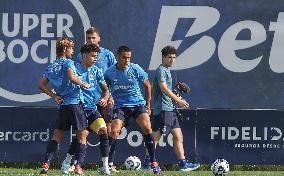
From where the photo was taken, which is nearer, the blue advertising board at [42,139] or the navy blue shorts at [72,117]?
the navy blue shorts at [72,117]

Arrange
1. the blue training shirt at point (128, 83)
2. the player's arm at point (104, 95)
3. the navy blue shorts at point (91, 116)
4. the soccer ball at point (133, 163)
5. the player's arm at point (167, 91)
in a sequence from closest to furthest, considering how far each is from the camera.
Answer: the navy blue shorts at point (91, 116) < the player's arm at point (104, 95) < the blue training shirt at point (128, 83) < the player's arm at point (167, 91) < the soccer ball at point (133, 163)

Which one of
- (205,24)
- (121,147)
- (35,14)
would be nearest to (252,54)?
(205,24)

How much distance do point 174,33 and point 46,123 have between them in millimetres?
2710

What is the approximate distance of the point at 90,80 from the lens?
13.4m

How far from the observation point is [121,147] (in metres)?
16.5

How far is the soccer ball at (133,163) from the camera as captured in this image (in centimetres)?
1504

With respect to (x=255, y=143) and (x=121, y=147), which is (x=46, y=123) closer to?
(x=121, y=147)

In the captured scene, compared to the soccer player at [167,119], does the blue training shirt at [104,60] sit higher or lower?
higher

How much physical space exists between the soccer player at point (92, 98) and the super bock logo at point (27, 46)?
2.82 m

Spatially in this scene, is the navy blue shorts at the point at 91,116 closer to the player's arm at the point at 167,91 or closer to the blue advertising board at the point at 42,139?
the player's arm at the point at 167,91

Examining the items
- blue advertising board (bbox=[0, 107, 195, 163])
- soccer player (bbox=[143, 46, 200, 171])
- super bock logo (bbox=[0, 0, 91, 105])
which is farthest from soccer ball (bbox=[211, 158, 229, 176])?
super bock logo (bbox=[0, 0, 91, 105])

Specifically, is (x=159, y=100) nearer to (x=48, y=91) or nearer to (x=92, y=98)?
(x=92, y=98)

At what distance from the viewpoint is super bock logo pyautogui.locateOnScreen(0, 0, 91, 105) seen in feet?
53.5

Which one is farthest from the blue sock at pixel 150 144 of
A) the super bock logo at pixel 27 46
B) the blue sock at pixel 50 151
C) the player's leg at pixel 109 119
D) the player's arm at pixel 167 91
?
the super bock logo at pixel 27 46
